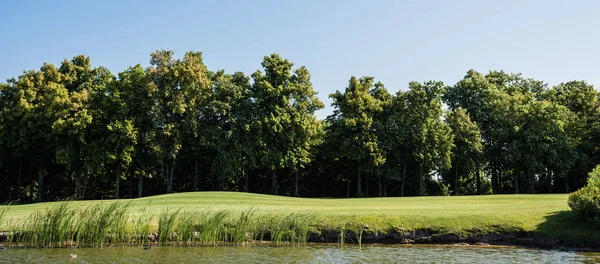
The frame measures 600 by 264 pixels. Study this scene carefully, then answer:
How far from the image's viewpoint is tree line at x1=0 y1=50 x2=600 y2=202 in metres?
45.8

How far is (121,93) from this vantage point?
47719 millimetres

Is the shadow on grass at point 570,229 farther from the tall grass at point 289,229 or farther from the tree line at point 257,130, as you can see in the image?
the tree line at point 257,130

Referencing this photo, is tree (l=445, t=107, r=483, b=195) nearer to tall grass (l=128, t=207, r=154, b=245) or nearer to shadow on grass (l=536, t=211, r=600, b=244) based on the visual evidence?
shadow on grass (l=536, t=211, r=600, b=244)

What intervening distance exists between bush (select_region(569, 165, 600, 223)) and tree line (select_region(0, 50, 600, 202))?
31126 millimetres

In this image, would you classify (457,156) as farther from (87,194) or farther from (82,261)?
(82,261)

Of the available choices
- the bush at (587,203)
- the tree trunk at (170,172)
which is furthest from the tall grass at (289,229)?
the tree trunk at (170,172)

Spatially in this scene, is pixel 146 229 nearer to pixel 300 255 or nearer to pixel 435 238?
pixel 300 255

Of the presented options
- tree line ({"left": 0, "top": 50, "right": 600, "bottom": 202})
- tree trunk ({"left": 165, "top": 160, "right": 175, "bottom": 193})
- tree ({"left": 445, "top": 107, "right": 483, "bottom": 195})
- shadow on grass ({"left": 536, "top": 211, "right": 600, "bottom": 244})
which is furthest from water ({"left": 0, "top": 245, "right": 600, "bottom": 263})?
tree ({"left": 445, "top": 107, "right": 483, "bottom": 195})

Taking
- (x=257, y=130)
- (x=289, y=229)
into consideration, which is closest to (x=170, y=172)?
(x=257, y=130)

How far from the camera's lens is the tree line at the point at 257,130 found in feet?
150

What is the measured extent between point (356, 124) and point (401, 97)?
712cm

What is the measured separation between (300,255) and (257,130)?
34.5 m

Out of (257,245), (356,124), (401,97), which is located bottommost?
(257,245)

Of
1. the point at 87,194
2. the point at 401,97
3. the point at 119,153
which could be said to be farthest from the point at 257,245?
the point at 87,194
